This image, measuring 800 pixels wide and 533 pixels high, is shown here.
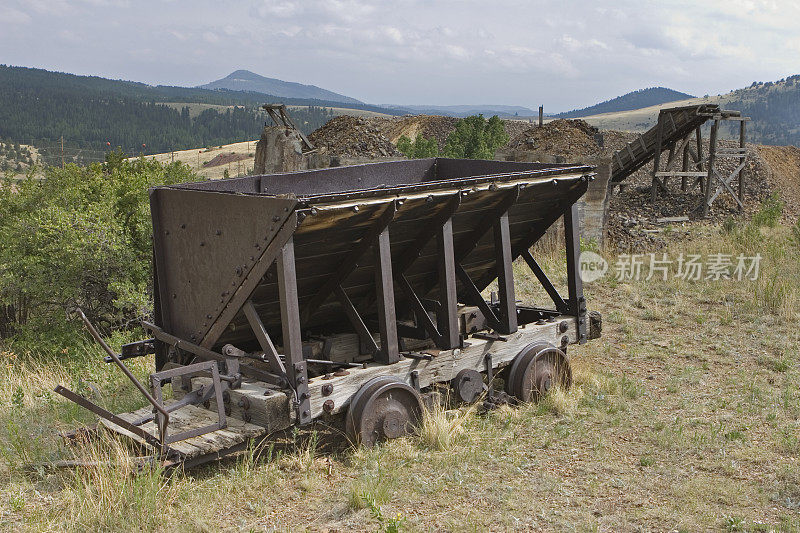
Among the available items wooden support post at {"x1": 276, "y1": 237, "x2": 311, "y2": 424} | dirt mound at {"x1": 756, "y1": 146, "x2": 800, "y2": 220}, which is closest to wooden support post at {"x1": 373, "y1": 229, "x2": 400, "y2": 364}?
wooden support post at {"x1": 276, "y1": 237, "x2": 311, "y2": 424}

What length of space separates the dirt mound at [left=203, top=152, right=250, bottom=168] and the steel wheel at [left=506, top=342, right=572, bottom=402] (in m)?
67.0

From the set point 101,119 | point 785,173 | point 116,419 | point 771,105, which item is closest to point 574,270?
point 116,419

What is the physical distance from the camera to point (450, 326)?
6.33 m

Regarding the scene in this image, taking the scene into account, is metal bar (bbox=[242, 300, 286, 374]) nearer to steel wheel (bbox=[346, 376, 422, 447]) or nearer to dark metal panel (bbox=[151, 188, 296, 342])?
dark metal panel (bbox=[151, 188, 296, 342])

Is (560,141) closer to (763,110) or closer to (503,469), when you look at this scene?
(503,469)

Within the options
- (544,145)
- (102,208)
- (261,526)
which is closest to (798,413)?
(261,526)

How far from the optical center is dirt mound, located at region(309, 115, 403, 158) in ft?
67.4

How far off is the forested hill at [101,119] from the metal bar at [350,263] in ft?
346

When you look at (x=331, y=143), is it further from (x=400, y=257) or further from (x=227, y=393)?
(x=227, y=393)

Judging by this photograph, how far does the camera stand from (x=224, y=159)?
74875 millimetres

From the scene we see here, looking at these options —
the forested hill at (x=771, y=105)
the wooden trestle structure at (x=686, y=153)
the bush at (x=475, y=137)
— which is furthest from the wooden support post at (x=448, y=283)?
the forested hill at (x=771, y=105)

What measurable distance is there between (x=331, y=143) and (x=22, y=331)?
34.8 feet

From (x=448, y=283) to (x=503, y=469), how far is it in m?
1.69

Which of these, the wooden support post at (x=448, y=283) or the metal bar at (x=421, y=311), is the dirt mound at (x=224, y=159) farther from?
the wooden support post at (x=448, y=283)
